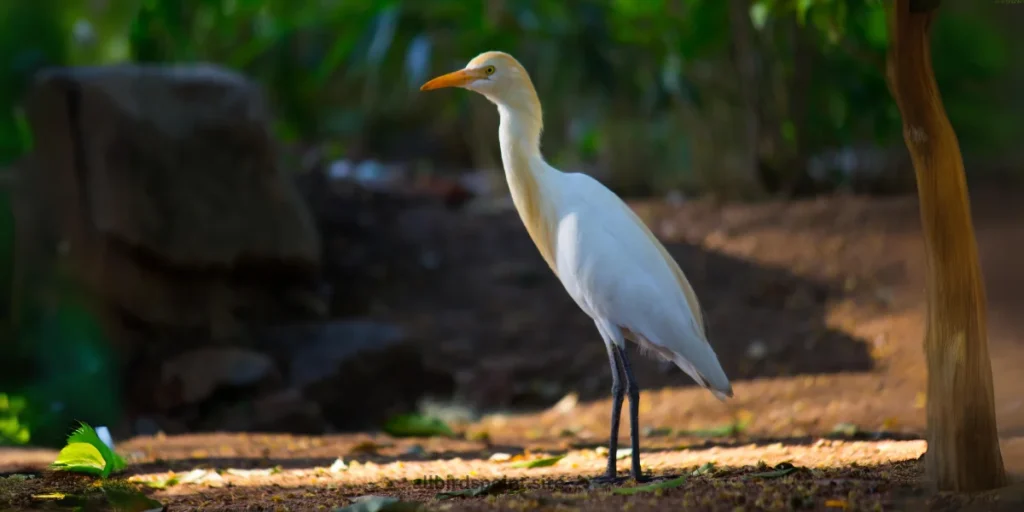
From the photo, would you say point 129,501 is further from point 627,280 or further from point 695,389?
point 695,389

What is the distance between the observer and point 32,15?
9750 millimetres

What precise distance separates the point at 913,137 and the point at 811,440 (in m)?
2.19

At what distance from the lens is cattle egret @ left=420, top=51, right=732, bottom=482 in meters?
3.77

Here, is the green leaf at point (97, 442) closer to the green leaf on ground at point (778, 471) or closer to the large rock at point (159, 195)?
the green leaf on ground at point (778, 471)

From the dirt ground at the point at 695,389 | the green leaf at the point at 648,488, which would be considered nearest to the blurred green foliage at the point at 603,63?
the dirt ground at the point at 695,389

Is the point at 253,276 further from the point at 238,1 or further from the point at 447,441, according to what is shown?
the point at 238,1

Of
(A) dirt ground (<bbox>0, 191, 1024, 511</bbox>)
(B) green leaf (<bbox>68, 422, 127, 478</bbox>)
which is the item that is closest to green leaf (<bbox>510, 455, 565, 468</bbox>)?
(A) dirt ground (<bbox>0, 191, 1024, 511</bbox>)

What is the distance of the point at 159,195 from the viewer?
7562 millimetres

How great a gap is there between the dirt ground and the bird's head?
1483mm

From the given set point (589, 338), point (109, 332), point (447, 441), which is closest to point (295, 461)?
point (447, 441)

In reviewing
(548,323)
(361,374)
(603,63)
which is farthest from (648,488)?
(603,63)

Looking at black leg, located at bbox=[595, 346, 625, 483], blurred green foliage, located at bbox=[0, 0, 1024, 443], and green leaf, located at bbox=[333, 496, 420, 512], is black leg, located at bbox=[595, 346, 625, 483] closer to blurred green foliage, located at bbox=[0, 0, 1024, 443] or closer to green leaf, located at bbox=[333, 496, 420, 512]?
green leaf, located at bbox=[333, 496, 420, 512]

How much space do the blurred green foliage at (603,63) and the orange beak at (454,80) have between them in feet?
16.5

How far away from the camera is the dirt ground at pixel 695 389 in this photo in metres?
3.47
